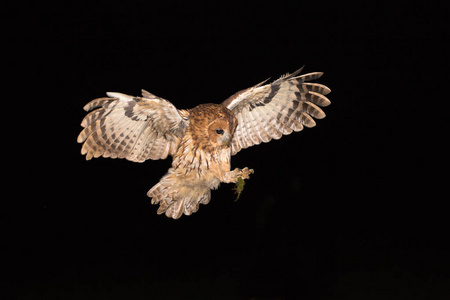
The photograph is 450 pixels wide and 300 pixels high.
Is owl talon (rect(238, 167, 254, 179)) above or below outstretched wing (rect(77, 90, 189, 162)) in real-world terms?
below

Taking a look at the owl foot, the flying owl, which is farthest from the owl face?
the owl foot

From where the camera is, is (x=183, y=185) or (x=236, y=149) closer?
(x=183, y=185)

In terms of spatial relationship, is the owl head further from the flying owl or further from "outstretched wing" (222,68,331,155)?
"outstretched wing" (222,68,331,155)

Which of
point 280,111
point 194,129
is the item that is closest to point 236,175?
point 194,129

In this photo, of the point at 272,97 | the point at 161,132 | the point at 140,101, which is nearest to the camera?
the point at 140,101

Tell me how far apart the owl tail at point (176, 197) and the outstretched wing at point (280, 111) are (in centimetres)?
36

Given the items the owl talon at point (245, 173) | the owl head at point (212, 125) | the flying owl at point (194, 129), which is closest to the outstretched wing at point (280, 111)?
the flying owl at point (194, 129)

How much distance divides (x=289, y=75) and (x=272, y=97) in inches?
8.7

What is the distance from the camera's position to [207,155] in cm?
296

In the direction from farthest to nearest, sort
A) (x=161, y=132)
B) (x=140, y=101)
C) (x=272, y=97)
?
(x=272, y=97) → (x=161, y=132) → (x=140, y=101)

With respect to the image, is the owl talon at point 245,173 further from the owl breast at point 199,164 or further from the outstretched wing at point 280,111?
the outstretched wing at point 280,111

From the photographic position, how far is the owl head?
2.89 metres

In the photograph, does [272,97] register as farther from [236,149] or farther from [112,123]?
[112,123]

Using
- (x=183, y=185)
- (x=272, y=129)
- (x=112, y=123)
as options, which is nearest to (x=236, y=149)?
(x=272, y=129)
